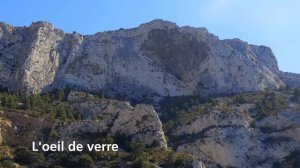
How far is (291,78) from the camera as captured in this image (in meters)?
141

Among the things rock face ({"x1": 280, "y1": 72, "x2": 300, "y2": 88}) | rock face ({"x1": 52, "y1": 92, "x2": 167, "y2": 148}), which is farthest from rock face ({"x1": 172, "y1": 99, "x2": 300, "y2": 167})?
rock face ({"x1": 280, "y1": 72, "x2": 300, "y2": 88})

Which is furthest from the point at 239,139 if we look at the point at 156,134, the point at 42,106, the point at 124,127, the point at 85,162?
the point at 42,106

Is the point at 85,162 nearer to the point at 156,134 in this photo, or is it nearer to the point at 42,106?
the point at 156,134

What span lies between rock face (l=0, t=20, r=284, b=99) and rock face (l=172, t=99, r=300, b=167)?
2815 centimetres

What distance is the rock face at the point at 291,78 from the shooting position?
136087mm

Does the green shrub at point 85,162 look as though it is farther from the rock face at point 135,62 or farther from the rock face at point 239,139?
the rock face at point 135,62

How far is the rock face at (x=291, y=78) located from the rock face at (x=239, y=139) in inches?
1737

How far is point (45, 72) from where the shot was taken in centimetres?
11494

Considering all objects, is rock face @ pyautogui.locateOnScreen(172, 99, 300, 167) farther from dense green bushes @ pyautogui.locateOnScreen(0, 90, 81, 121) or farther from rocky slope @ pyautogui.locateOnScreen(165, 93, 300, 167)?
dense green bushes @ pyautogui.locateOnScreen(0, 90, 81, 121)

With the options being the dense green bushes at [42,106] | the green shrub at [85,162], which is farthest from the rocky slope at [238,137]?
the green shrub at [85,162]

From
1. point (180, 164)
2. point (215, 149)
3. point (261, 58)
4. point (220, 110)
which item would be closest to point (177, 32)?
point (261, 58)

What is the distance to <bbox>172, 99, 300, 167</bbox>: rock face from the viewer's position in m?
83.4

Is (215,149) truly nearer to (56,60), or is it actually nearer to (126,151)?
(126,151)

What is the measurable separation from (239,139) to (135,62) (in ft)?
142
